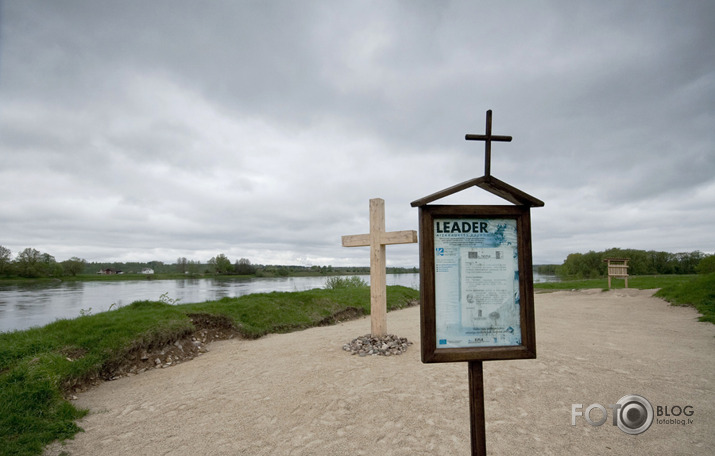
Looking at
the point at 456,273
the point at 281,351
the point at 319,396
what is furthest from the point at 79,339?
the point at 456,273

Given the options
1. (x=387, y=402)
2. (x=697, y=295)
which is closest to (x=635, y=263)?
(x=697, y=295)

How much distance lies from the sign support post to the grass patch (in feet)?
35.9

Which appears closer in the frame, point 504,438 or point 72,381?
point 504,438

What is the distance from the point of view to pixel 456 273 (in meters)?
2.31

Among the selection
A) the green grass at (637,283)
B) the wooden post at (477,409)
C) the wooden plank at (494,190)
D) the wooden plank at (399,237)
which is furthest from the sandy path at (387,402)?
the green grass at (637,283)

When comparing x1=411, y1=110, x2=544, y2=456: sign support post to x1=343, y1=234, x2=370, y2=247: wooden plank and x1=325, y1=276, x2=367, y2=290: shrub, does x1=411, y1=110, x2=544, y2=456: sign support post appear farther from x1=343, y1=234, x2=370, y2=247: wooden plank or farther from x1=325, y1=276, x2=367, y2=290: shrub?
x1=325, y1=276, x2=367, y2=290: shrub

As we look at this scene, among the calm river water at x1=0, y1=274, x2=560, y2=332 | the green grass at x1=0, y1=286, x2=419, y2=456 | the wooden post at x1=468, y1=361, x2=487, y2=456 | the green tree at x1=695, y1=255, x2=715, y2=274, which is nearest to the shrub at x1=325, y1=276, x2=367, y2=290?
the calm river water at x1=0, y1=274, x2=560, y2=332

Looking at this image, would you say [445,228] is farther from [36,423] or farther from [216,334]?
[216,334]

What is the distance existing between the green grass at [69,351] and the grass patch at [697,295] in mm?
11706

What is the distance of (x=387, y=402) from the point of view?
4.13 m

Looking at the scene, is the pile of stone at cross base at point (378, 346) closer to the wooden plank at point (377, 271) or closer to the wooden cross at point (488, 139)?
the wooden plank at point (377, 271)

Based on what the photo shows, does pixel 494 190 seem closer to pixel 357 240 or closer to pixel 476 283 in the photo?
pixel 476 283

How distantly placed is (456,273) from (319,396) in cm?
304

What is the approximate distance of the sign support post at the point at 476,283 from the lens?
227 cm
